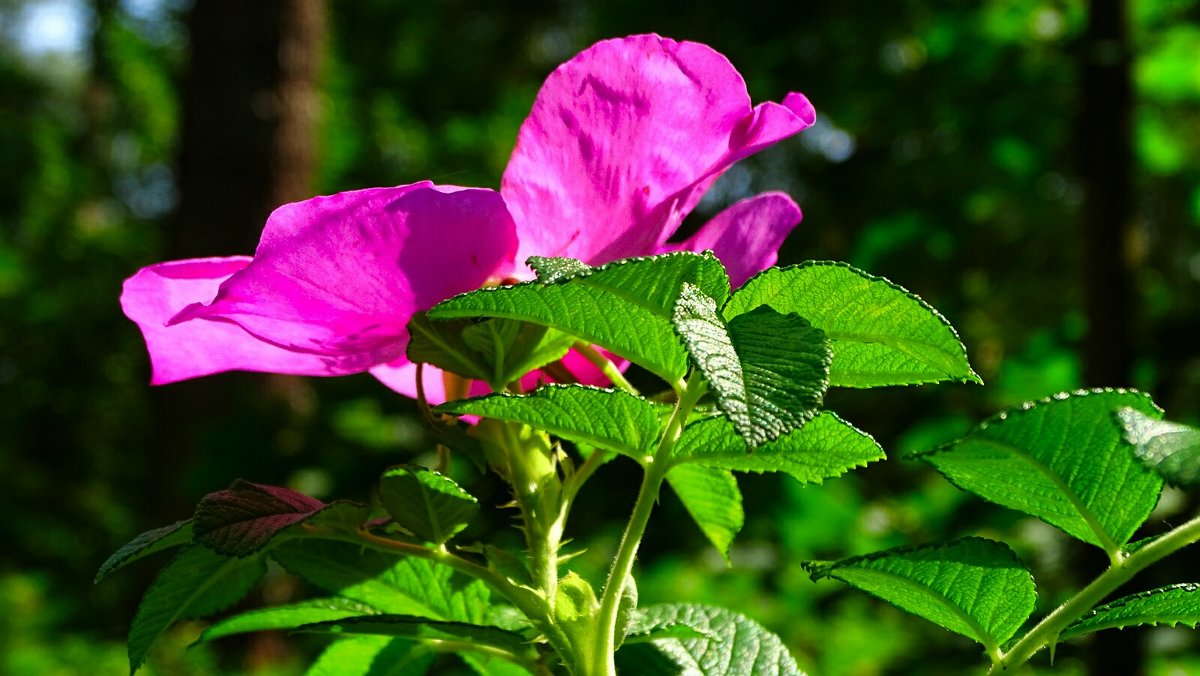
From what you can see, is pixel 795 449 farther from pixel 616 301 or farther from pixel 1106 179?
pixel 1106 179

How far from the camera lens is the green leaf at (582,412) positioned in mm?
290

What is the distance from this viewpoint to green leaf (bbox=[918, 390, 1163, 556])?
269mm

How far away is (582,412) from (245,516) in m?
0.10

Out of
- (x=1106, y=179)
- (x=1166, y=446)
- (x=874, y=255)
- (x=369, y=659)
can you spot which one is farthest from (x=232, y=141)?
(x=1166, y=446)

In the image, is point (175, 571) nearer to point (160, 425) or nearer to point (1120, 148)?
point (1120, 148)

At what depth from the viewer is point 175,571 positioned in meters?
0.35

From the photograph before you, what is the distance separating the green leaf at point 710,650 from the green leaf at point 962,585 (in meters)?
0.07

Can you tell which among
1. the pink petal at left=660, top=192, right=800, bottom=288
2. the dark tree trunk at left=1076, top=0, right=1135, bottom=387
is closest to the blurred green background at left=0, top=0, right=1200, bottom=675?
the dark tree trunk at left=1076, top=0, right=1135, bottom=387

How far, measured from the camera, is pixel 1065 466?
29 cm

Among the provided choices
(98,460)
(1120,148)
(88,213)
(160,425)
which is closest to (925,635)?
(1120,148)

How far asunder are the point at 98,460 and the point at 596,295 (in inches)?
215

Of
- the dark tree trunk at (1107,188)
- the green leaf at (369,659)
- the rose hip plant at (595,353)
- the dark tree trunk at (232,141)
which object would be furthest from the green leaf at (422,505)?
the dark tree trunk at (232,141)

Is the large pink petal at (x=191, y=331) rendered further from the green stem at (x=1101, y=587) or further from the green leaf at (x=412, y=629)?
the green stem at (x=1101, y=587)

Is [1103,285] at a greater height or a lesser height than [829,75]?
lesser
